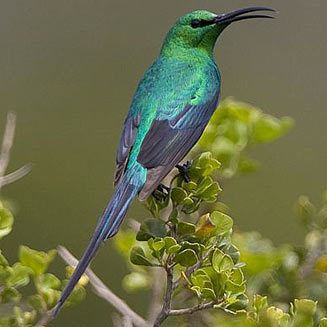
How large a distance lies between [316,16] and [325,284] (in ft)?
20.6

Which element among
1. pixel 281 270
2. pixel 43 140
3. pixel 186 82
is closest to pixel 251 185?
pixel 43 140

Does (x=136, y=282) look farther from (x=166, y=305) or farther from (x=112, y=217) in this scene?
(x=166, y=305)

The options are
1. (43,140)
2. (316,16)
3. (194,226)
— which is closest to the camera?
(194,226)

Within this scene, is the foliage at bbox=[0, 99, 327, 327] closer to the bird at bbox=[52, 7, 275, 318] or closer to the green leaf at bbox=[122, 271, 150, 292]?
the green leaf at bbox=[122, 271, 150, 292]

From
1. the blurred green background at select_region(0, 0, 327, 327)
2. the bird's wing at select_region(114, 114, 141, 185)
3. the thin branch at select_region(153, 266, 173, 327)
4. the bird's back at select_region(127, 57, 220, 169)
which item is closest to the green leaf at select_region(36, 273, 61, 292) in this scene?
the thin branch at select_region(153, 266, 173, 327)

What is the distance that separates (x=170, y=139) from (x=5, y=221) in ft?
2.89

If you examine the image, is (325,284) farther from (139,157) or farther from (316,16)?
(316,16)

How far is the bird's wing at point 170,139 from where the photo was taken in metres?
2.89

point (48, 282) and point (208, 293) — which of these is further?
point (48, 282)

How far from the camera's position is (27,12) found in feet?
29.3

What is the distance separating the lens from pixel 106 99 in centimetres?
768

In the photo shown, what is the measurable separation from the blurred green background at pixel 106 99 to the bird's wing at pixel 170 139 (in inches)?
41.7

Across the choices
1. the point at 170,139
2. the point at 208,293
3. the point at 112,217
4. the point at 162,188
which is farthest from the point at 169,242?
Answer: the point at 170,139

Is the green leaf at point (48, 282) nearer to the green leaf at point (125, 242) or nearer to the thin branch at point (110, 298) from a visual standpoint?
the thin branch at point (110, 298)
